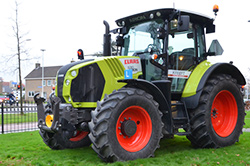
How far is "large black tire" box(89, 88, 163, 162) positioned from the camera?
449 centimetres

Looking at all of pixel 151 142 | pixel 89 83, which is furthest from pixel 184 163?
pixel 89 83

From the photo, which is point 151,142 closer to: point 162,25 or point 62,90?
point 62,90

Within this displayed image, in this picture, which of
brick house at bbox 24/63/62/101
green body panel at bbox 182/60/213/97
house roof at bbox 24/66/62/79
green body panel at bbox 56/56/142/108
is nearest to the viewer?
green body panel at bbox 56/56/142/108

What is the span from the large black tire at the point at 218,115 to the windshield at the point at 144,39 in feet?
5.17

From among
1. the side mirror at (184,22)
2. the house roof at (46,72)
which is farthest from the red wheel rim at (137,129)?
the house roof at (46,72)

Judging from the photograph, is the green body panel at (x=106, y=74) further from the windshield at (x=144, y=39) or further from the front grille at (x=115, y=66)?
the windshield at (x=144, y=39)

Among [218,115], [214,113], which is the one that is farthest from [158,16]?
[218,115]

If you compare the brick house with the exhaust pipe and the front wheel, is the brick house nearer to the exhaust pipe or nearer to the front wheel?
the front wheel

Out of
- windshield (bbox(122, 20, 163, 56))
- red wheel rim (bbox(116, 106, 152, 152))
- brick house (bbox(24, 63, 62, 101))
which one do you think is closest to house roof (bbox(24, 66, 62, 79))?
brick house (bbox(24, 63, 62, 101))

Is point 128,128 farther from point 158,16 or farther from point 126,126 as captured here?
point 158,16

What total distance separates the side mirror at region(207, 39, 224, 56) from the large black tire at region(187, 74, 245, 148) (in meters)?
0.66

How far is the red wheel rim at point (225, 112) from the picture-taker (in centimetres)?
668

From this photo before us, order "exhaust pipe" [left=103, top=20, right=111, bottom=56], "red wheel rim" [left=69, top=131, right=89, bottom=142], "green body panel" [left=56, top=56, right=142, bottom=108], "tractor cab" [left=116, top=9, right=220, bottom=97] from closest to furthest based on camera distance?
1. "green body panel" [left=56, top=56, right=142, bottom=108]
2. "tractor cab" [left=116, top=9, right=220, bottom=97]
3. "exhaust pipe" [left=103, top=20, right=111, bottom=56]
4. "red wheel rim" [left=69, top=131, right=89, bottom=142]

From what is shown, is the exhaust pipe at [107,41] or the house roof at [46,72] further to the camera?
the house roof at [46,72]
